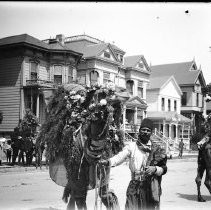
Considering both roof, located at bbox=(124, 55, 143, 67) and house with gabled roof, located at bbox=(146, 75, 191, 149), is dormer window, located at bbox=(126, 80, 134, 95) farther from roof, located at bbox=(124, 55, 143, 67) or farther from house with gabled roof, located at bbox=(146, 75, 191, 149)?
house with gabled roof, located at bbox=(146, 75, 191, 149)

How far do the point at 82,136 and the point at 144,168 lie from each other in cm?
149

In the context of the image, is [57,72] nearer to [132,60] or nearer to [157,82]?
[132,60]

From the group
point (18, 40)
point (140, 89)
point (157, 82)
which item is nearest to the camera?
point (18, 40)

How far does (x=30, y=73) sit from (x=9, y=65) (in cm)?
160

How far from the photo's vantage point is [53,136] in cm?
716

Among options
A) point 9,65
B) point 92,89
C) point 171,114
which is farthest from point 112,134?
point 171,114

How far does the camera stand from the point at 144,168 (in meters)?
5.41

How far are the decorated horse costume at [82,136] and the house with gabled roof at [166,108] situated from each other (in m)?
35.7

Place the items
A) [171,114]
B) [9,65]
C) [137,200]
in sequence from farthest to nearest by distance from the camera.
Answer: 1. [171,114]
2. [9,65]
3. [137,200]

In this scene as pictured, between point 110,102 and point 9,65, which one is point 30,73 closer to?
point 9,65

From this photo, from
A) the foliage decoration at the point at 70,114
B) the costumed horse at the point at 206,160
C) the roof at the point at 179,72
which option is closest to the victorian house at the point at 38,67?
the costumed horse at the point at 206,160

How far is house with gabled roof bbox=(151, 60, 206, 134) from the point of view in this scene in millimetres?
51344

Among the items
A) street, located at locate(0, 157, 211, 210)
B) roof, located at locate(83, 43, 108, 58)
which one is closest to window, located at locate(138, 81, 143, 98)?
roof, located at locate(83, 43, 108, 58)

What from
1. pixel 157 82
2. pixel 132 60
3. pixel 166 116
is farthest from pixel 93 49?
pixel 157 82
